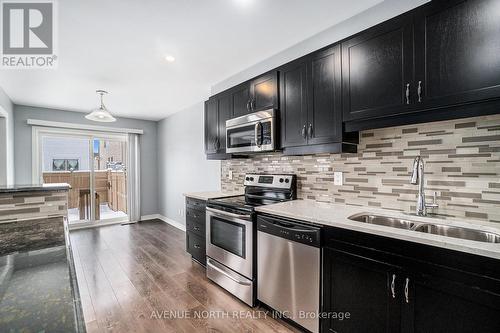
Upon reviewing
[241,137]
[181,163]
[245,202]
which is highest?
[241,137]

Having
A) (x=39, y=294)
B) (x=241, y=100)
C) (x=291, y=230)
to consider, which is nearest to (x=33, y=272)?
(x=39, y=294)

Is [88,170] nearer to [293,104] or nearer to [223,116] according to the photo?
[223,116]

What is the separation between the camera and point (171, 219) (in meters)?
5.45

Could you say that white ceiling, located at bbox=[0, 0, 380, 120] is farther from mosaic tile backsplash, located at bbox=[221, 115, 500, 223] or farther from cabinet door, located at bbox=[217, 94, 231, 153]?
mosaic tile backsplash, located at bbox=[221, 115, 500, 223]

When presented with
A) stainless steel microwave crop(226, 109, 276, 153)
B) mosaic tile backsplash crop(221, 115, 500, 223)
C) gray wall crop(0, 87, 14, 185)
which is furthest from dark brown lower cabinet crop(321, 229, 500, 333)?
gray wall crop(0, 87, 14, 185)

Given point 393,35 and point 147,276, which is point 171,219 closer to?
point 147,276

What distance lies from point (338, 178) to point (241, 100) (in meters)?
1.42

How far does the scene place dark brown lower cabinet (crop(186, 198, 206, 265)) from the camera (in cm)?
304

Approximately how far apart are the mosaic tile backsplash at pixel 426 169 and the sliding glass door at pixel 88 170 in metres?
4.90

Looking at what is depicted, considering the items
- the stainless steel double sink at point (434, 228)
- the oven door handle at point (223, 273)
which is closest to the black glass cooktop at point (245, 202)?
the oven door handle at point (223, 273)

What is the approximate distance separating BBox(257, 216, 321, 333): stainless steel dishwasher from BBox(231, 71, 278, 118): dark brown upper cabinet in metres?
1.21

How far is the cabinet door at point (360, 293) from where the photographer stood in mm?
1398

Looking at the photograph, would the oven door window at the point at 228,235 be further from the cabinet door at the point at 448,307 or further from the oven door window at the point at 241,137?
the cabinet door at the point at 448,307

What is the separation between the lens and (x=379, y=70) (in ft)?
5.62
